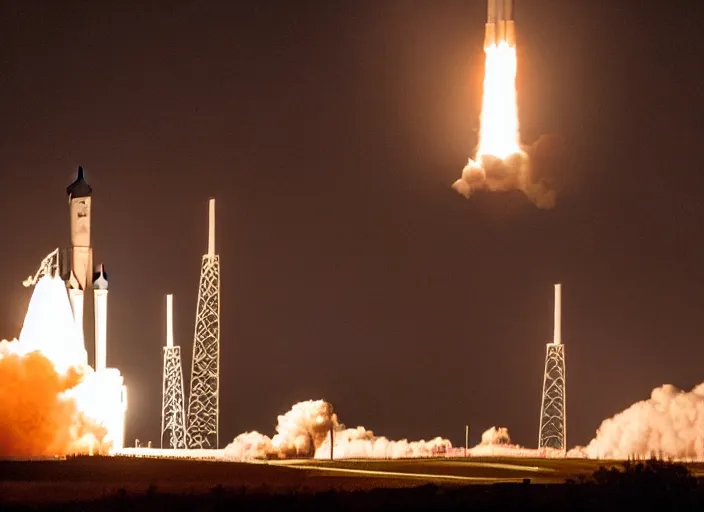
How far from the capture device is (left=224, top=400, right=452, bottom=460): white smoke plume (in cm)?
11012

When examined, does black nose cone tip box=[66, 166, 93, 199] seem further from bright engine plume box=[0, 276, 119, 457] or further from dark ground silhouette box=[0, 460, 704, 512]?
dark ground silhouette box=[0, 460, 704, 512]

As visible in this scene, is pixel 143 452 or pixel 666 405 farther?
pixel 666 405

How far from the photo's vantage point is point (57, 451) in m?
94.9

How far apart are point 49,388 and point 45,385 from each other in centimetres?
24

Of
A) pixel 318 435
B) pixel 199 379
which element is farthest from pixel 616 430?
pixel 199 379

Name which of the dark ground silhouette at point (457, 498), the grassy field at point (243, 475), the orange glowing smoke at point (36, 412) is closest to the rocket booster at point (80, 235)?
the orange glowing smoke at point (36, 412)

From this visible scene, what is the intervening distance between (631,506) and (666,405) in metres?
43.2

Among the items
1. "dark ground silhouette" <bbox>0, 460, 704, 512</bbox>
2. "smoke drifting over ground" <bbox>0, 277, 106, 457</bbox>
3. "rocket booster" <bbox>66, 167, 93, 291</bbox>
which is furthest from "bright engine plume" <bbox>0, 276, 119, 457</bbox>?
"dark ground silhouette" <bbox>0, 460, 704, 512</bbox>

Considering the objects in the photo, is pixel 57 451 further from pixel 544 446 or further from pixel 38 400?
pixel 544 446

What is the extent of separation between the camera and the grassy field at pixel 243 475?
74.2 meters

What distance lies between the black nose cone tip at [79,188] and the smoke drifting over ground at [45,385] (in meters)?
6.47

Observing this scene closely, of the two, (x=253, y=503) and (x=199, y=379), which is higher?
(x=199, y=379)

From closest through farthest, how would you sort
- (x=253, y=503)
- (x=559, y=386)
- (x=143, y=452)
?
(x=253, y=503) < (x=143, y=452) < (x=559, y=386)

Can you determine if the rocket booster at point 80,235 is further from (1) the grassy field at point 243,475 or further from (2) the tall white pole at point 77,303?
(1) the grassy field at point 243,475
